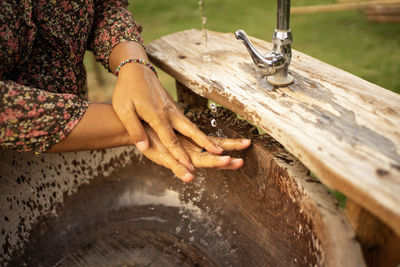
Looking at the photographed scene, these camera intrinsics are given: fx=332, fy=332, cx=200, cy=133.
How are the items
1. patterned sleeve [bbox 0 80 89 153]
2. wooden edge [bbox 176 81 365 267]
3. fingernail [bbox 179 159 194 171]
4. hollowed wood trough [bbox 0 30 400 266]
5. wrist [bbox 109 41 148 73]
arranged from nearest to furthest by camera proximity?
1. wooden edge [bbox 176 81 365 267]
2. hollowed wood trough [bbox 0 30 400 266]
3. patterned sleeve [bbox 0 80 89 153]
4. fingernail [bbox 179 159 194 171]
5. wrist [bbox 109 41 148 73]

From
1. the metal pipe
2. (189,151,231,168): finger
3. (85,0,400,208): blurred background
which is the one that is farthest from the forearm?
(85,0,400,208): blurred background

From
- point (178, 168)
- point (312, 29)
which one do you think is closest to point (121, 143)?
point (178, 168)

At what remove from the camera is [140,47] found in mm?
1306

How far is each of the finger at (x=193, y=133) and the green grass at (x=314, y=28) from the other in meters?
2.23

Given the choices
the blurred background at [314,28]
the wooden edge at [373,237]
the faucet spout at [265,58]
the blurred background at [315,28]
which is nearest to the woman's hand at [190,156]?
the faucet spout at [265,58]

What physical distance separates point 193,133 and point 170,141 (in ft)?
0.27

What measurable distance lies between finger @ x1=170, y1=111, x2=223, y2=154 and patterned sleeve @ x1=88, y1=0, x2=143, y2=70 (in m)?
0.44

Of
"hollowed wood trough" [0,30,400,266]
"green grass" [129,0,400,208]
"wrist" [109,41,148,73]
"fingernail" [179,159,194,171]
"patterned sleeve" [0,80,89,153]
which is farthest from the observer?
"green grass" [129,0,400,208]

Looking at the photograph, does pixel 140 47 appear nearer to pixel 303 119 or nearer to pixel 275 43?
pixel 275 43

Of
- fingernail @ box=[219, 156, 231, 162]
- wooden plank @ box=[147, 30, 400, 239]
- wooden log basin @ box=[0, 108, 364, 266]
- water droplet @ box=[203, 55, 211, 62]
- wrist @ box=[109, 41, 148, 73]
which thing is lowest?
wooden log basin @ box=[0, 108, 364, 266]

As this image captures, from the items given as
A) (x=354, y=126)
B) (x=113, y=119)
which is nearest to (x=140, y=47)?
(x=113, y=119)

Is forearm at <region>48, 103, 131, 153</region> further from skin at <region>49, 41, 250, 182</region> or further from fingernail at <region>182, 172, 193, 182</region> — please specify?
fingernail at <region>182, 172, 193, 182</region>

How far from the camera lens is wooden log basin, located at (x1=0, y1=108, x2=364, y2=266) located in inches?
40.3

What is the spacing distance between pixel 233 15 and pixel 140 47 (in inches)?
160
